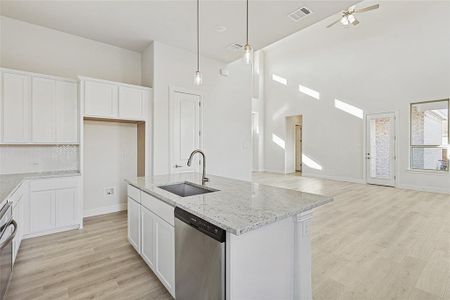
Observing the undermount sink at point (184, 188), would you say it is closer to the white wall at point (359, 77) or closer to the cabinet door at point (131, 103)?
the cabinet door at point (131, 103)

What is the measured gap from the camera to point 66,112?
3.40 meters

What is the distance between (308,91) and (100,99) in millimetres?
7196

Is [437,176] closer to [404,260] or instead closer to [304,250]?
[404,260]

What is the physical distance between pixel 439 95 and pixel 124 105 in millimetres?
7385

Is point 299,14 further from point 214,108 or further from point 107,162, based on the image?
point 107,162

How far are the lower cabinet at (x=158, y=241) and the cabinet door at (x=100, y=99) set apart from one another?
1902 millimetres

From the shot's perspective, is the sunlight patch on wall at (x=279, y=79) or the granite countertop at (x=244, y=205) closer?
the granite countertop at (x=244, y=205)

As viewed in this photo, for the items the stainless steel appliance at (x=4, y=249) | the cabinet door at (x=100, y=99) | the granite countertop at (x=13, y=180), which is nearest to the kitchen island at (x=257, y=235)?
the stainless steel appliance at (x=4, y=249)

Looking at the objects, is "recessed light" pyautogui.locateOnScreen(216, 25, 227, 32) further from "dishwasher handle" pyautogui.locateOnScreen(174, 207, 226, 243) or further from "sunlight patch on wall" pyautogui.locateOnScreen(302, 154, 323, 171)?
"sunlight patch on wall" pyautogui.locateOnScreen(302, 154, 323, 171)

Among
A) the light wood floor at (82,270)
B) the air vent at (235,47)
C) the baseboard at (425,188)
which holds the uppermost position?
the air vent at (235,47)

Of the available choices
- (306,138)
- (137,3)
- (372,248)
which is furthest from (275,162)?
(137,3)

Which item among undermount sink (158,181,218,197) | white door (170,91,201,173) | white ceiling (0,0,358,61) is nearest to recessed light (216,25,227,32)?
white ceiling (0,0,358,61)

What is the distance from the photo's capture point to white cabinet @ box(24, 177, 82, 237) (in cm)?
300

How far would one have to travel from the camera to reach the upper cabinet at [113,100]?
343 centimetres
